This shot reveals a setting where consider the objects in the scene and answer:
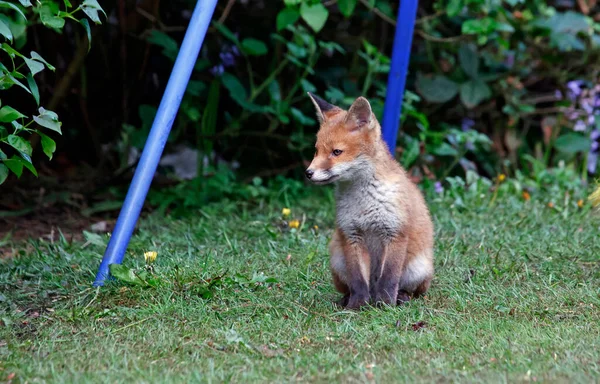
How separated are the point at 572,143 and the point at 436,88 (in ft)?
4.37

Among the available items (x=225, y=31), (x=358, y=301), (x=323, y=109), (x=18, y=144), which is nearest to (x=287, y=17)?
(x=225, y=31)

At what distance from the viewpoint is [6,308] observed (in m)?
3.79

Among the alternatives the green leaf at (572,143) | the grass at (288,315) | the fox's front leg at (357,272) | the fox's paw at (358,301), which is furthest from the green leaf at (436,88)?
the fox's paw at (358,301)

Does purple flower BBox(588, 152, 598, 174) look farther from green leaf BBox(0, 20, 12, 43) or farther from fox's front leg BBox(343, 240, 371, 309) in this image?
green leaf BBox(0, 20, 12, 43)

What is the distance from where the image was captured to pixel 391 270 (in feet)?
12.8

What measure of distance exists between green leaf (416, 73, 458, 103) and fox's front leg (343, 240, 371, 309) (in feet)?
11.3

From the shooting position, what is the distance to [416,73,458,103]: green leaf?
7188 mm

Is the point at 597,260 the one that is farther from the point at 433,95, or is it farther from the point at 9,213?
the point at 9,213

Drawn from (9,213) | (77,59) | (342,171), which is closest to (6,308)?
(342,171)

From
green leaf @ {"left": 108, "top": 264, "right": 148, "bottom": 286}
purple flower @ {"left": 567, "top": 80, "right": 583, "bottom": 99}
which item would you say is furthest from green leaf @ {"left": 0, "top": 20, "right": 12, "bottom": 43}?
purple flower @ {"left": 567, "top": 80, "right": 583, "bottom": 99}

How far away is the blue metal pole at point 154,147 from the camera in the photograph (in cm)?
402

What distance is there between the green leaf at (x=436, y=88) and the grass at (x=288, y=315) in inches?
82.7

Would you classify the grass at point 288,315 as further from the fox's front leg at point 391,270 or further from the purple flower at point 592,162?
the purple flower at point 592,162

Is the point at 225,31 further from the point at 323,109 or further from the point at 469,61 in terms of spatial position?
the point at 469,61
